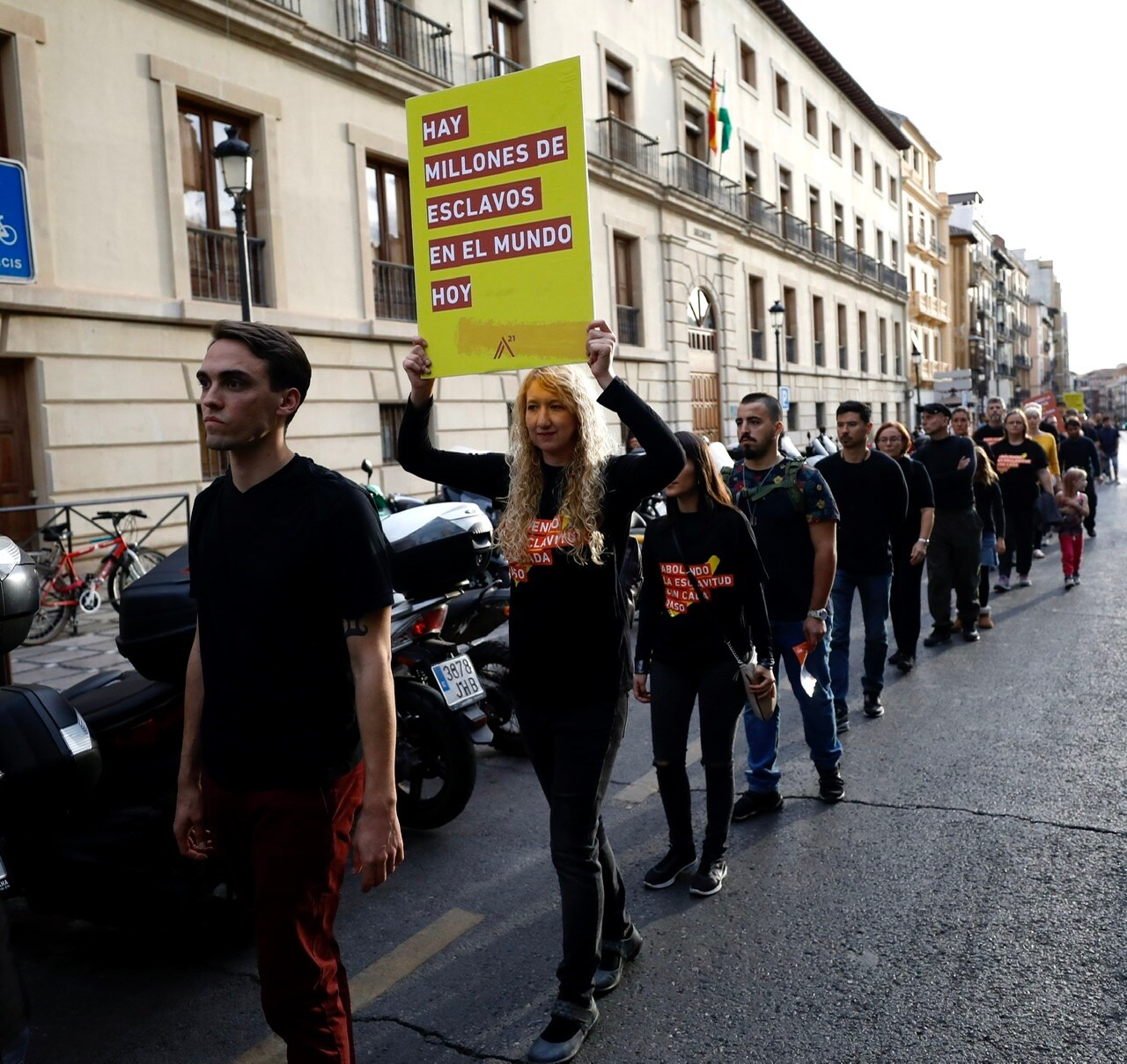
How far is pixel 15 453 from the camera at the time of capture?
11031 mm

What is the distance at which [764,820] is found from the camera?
171 inches

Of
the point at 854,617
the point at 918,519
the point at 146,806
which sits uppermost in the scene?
the point at 918,519

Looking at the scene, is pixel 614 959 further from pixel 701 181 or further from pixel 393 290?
pixel 701 181

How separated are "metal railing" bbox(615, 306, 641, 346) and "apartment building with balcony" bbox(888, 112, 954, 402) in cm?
2300

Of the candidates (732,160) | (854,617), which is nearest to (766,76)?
(732,160)

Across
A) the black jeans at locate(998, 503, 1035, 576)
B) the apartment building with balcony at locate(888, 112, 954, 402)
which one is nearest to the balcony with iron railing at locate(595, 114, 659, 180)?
the black jeans at locate(998, 503, 1035, 576)

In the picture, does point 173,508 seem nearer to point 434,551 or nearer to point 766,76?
point 434,551

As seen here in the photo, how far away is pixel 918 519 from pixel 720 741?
4.19m

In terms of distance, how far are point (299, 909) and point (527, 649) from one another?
926mm

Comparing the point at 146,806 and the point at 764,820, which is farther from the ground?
the point at 146,806

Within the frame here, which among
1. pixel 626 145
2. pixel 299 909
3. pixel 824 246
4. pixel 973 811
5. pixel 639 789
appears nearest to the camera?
pixel 299 909

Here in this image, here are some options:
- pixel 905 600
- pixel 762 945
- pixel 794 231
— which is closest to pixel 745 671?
pixel 762 945

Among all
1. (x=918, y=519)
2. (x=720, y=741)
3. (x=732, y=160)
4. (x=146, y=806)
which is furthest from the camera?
(x=732, y=160)

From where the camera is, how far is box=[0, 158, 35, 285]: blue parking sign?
3062mm
